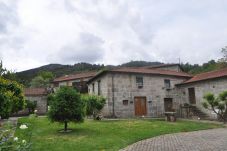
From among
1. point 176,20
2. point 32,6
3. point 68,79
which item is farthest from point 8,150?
point 68,79

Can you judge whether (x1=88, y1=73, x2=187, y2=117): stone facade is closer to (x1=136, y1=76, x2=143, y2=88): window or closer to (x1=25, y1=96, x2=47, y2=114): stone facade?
(x1=136, y1=76, x2=143, y2=88): window

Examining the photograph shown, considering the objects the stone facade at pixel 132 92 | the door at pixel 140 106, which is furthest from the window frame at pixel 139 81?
the door at pixel 140 106

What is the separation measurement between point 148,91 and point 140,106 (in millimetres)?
1788

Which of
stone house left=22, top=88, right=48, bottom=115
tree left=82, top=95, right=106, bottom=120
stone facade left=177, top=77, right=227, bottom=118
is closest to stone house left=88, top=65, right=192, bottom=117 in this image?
stone facade left=177, top=77, right=227, bottom=118

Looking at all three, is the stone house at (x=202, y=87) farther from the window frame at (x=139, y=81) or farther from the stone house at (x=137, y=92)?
the window frame at (x=139, y=81)

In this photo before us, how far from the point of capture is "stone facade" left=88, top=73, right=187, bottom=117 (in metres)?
24.4

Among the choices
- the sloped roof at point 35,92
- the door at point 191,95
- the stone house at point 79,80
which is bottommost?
the door at point 191,95

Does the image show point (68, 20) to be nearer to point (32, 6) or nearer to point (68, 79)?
point (32, 6)

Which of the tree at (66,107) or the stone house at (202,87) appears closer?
the tree at (66,107)

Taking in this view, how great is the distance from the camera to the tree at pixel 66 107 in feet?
43.2

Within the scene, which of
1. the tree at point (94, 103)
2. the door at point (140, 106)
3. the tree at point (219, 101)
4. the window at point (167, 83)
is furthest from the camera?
the window at point (167, 83)

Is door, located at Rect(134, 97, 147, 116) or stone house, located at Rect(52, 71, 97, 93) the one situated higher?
stone house, located at Rect(52, 71, 97, 93)

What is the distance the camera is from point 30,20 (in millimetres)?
14602

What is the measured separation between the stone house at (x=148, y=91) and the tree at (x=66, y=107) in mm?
10675
